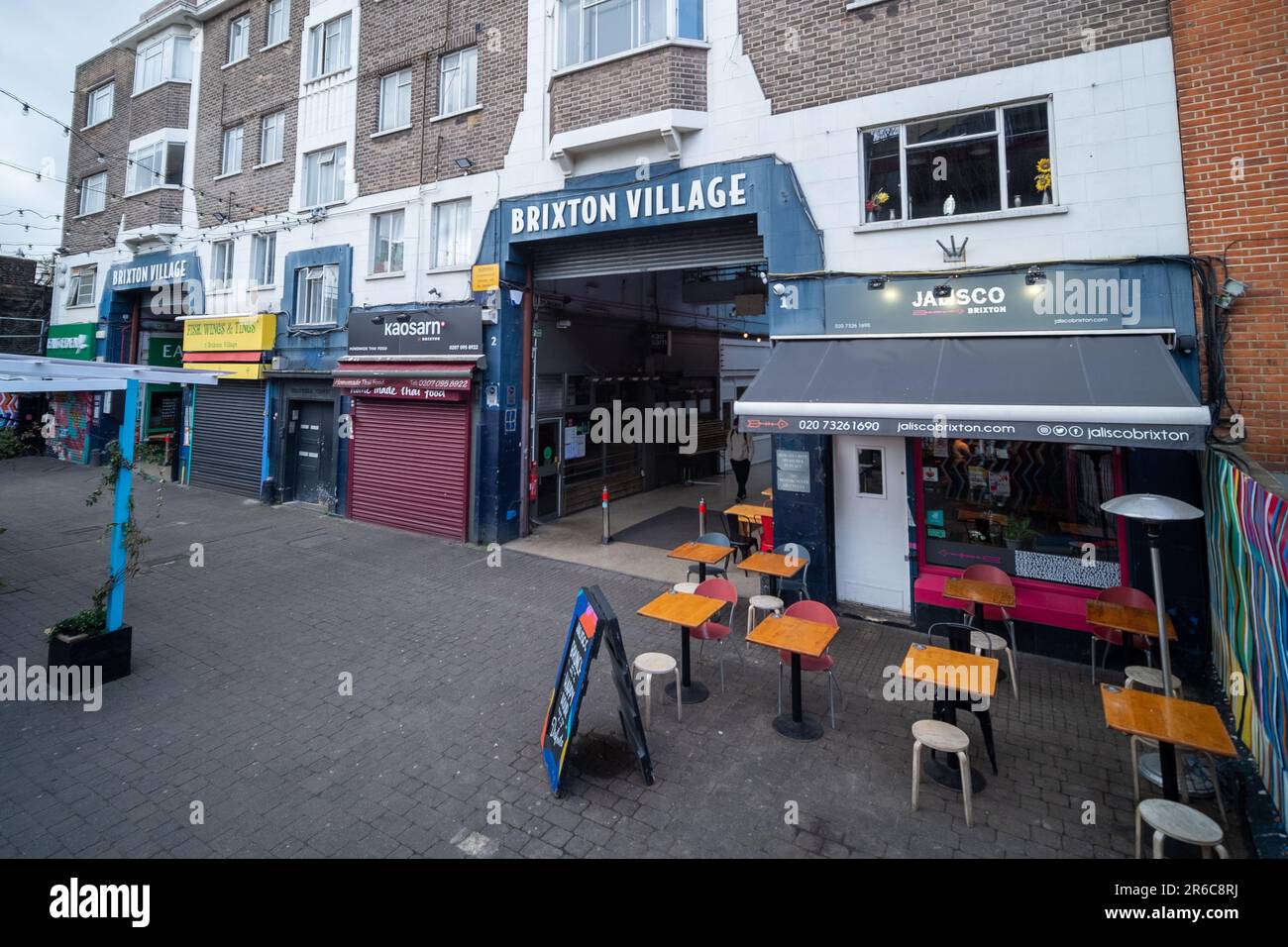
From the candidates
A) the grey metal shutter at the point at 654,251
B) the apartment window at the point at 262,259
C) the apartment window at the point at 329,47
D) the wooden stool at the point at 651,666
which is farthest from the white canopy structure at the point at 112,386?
the apartment window at the point at 329,47

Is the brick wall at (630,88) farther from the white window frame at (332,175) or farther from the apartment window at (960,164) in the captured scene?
the white window frame at (332,175)

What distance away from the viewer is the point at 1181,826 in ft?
12.0

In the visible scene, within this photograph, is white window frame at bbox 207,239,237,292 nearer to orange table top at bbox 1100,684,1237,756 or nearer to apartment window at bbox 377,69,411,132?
apartment window at bbox 377,69,411,132

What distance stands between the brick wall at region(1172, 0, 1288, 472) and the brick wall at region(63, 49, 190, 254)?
24779 mm

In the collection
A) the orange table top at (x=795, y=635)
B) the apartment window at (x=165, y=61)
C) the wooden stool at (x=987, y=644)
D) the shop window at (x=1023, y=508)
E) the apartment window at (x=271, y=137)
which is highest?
the apartment window at (x=165, y=61)

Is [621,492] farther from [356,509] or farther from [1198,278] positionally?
[1198,278]

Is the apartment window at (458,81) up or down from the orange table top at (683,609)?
up

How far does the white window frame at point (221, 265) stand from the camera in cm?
1791

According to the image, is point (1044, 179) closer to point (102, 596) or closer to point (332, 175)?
point (102, 596)

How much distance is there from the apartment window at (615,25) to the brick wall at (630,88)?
0.36 m

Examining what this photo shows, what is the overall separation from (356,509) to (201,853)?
11.5 metres

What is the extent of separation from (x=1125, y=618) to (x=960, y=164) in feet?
20.0

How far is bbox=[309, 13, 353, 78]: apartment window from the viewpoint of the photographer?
15.6 m

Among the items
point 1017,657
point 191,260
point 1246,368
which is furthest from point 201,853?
point 191,260
